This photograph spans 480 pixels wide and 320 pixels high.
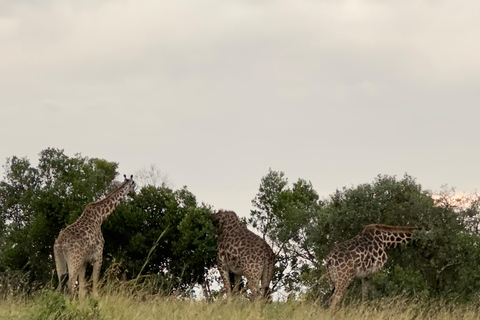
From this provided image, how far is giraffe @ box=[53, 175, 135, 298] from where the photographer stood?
2350 centimetres

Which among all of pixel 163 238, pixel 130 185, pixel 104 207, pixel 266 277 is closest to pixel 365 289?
pixel 266 277

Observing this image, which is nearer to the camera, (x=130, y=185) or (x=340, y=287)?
(x=340, y=287)

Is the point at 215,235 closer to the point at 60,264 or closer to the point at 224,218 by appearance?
the point at 224,218

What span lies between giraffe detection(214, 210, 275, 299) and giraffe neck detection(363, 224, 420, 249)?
3633 mm

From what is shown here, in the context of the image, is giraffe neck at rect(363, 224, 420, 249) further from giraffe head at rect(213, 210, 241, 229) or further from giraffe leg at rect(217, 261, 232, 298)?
giraffe head at rect(213, 210, 241, 229)

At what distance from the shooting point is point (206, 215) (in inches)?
1081

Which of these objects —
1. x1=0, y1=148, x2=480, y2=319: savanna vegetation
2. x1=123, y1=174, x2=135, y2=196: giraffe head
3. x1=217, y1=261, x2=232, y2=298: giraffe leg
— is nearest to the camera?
x1=0, y1=148, x2=480, y2=319: savanna vegetation

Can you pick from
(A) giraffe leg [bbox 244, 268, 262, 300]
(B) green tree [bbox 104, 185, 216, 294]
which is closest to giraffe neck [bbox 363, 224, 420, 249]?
(A) giraffe leg [bbox 244, 268, 262, 300]

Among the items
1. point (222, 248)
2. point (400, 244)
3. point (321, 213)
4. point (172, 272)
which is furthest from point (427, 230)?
point (172, 272)

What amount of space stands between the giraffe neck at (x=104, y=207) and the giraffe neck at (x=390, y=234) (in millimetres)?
7705

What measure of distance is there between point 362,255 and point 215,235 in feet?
19.8

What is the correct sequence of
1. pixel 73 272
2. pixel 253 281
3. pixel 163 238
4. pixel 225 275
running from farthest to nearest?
pixel 163 238
pixel 225 275
pixel 253 281
pixel 73 272

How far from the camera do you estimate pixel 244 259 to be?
25047mm

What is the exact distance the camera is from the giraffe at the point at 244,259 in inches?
980
